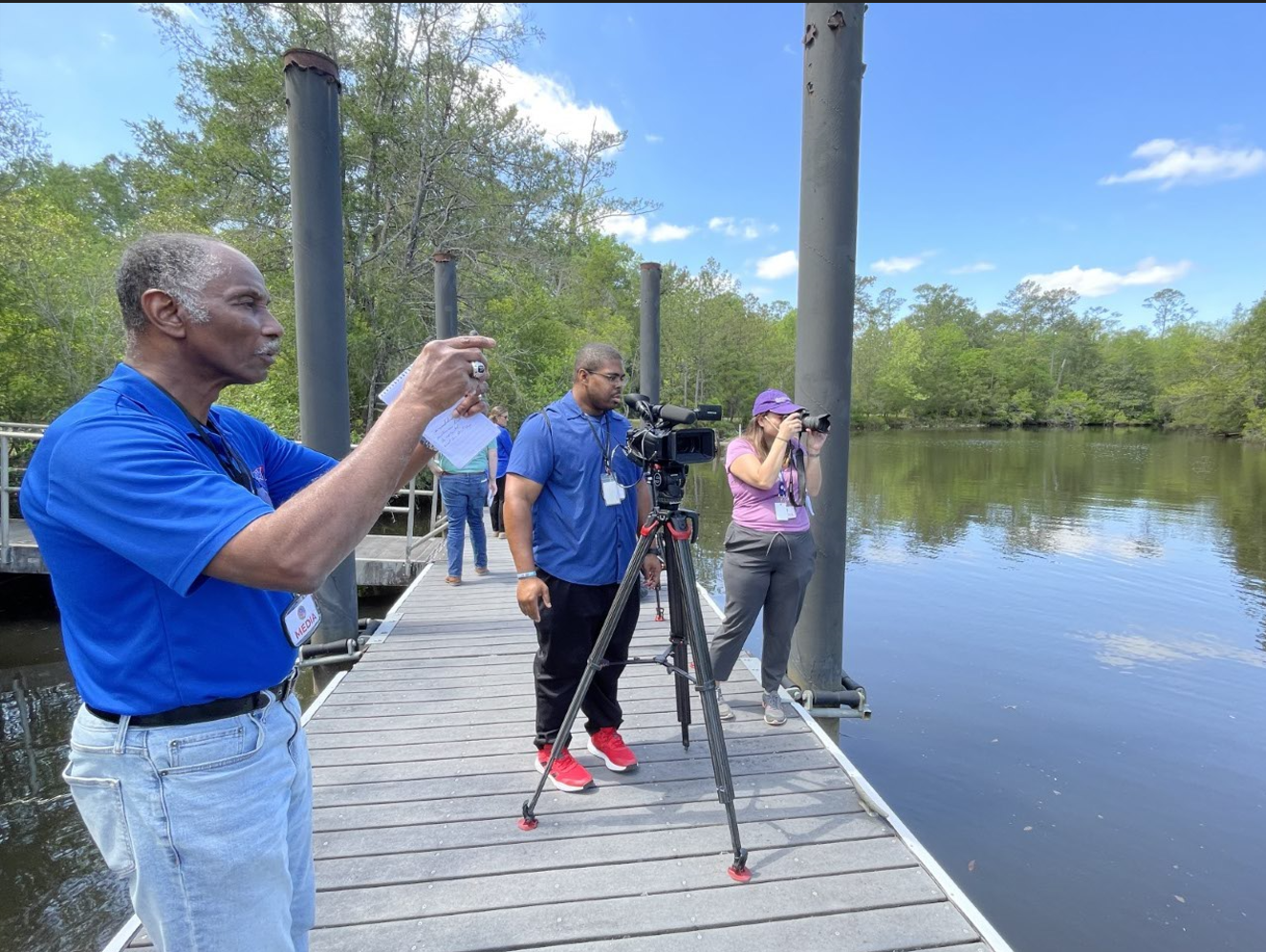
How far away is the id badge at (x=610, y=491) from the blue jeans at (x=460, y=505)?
3660mm

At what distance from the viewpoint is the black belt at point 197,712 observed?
1111 millimetres

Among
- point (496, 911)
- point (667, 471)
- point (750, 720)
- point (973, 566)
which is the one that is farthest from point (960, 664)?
point (496, 911)

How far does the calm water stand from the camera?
3.10 metres

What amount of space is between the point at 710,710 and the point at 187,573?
1.79m

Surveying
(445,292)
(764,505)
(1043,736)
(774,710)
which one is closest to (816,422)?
(764,505)

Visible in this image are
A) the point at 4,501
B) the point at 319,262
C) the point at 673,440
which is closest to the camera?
the point at 673,440

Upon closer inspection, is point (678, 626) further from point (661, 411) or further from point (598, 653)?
point (661, 411)

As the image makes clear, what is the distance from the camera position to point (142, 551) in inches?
38.6

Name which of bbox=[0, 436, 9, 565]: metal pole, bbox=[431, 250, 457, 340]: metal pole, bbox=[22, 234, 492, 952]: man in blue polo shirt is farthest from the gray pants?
bbox=[0, 436, 9, 565]: metal pole

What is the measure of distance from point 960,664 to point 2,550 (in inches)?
379

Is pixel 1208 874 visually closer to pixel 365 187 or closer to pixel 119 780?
pixel 119 780

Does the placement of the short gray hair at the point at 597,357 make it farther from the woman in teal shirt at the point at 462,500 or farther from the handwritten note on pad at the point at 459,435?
the woman in teal shirt at the point at 462,500

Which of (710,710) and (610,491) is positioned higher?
(610,491)

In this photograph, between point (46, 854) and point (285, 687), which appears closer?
point (285, 687)
